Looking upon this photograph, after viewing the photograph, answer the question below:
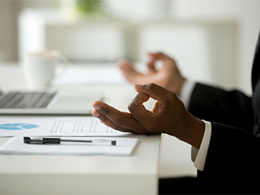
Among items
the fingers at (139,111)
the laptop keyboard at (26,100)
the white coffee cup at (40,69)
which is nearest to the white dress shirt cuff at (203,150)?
the fingers at (139,111)

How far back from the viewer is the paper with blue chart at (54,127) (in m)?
0.51

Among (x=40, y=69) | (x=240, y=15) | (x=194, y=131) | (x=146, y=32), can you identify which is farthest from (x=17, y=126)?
(x=240, y=15)

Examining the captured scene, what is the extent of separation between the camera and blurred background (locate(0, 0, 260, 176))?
2.82 metres

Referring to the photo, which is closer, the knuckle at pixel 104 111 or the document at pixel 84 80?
the knuckle at pixel 104 111

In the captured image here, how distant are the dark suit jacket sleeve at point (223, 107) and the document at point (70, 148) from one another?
1.57 feet

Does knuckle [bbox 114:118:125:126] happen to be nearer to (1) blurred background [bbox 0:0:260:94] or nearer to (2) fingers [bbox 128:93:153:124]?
(2) fingers [bbox 128:93:153:124]

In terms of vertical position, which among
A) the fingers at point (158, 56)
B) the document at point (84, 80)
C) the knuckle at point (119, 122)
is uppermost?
the fingers at point (158, 56)

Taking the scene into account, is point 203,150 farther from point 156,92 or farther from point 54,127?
point 54,127

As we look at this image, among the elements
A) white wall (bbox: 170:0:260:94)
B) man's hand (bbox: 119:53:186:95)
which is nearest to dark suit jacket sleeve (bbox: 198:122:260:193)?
man's hand (bbox: 119:53:186:95)

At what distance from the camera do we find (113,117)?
477 mm

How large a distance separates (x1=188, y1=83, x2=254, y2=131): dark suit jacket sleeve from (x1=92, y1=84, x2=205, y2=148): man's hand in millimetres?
412

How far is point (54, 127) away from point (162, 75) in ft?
2.01

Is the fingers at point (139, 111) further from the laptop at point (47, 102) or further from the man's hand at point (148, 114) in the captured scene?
the laptop at point (47, 102)

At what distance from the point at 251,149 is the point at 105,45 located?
9.93ft
